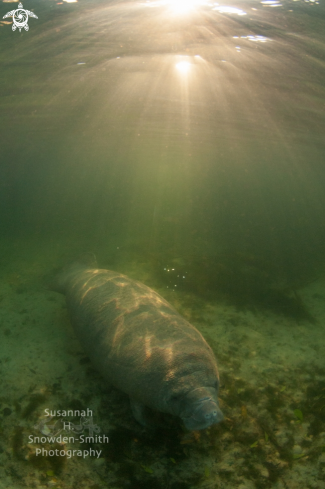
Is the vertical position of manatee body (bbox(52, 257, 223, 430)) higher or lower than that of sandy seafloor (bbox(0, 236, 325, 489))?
higher

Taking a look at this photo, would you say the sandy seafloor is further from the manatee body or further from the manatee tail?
the manatee tail

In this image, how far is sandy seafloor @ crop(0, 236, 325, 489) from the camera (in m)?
3.21

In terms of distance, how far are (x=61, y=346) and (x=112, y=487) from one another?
2522 millimetres

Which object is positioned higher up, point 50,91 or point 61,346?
point 50,91

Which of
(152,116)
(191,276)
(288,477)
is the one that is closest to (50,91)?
(152,116)

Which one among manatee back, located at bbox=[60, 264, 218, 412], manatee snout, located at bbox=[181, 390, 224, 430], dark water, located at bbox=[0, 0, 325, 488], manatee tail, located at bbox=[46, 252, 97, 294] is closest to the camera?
manatee snout, located at bbox=[181, 390, 224, 430]

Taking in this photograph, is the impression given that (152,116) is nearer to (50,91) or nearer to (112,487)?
(50,91)

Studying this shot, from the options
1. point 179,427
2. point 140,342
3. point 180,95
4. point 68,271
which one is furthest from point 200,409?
point 180,95

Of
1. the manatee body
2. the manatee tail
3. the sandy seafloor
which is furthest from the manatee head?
the manatee tail

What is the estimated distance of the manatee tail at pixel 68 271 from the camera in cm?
604

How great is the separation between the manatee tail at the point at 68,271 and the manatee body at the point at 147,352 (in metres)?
1.20

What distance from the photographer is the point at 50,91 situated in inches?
478

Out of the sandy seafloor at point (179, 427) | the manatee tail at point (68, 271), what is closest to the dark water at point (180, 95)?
the sandy seafloor at point (179, 427)

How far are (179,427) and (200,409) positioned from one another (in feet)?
3.01
